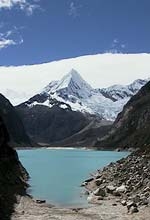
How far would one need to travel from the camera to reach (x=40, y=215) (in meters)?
34.2

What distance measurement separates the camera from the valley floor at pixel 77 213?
→ 107 feet

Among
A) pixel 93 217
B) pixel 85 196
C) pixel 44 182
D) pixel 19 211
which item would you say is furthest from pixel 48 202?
pixel 44 182

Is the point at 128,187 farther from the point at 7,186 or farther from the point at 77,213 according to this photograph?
the point at 77,213

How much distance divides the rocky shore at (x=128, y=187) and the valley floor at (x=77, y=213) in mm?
725

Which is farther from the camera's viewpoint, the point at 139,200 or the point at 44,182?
the point at 44,182

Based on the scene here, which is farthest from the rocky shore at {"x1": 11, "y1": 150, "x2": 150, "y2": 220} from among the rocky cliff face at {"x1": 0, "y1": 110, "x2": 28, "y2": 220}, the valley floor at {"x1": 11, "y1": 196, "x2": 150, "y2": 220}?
the rocky cliff face at {"x1": 0, "y1": 110, "x2": 28, "y2": 220}

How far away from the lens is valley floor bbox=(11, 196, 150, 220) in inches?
1284

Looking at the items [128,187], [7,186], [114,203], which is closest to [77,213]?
[114,203]

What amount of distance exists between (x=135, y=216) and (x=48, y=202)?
44.1 ft

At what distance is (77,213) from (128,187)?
11.0 metres

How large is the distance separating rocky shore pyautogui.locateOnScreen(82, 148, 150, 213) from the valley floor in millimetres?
725

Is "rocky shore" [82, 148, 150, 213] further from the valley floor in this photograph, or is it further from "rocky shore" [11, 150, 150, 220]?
the valley floor

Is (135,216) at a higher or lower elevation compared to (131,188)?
lower

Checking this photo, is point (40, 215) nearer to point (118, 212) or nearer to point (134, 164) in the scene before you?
point (118, 212)
